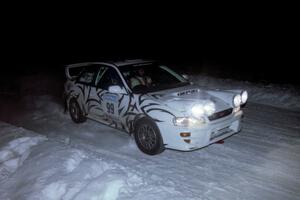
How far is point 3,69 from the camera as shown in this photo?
70.1 feet

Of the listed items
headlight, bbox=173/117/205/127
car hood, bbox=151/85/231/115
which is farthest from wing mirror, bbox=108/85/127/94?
headlight, bbox=173/117/205/127

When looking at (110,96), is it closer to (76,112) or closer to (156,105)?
(156,105)

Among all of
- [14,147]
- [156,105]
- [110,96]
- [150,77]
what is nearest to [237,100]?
[156,105]

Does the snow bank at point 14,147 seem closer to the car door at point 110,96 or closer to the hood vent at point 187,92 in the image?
the car door at point 110,96

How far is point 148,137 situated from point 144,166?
0.58m

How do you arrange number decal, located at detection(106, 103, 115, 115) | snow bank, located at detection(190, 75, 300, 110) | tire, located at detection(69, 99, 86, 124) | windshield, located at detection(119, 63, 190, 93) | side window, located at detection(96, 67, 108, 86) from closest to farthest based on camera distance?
windshield, located at detection(119, 63, 190, 93) < number decal, located at detection(106, 103, 115, 115) < side window, located at detection(96, 67, 108, 86) < tire, located at detection(69, 99, 86, 124) < snow bank, located at detection(190, 75, 300, 110)

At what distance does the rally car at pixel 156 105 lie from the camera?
5117 mm

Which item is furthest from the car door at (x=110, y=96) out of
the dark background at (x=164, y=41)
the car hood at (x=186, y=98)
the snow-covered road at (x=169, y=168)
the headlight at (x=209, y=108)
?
the dark background at (x=164, y=41)

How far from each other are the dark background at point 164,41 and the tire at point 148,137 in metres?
8.28

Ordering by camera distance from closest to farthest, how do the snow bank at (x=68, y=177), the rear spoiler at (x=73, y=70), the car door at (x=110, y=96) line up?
the snow bank at (x=68, y=177)
the car door at (x=110, y=96)
the rear spoiler at (x=73, y=70)

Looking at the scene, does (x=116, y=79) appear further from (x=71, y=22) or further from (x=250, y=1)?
(x=71, y=22)

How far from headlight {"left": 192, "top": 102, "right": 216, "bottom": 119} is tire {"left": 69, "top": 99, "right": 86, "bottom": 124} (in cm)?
345

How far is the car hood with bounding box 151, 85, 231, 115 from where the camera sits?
5.18 m

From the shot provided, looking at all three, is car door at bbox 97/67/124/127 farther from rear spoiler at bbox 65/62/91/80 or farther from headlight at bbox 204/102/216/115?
headlight at bbox 204/102/216/115
